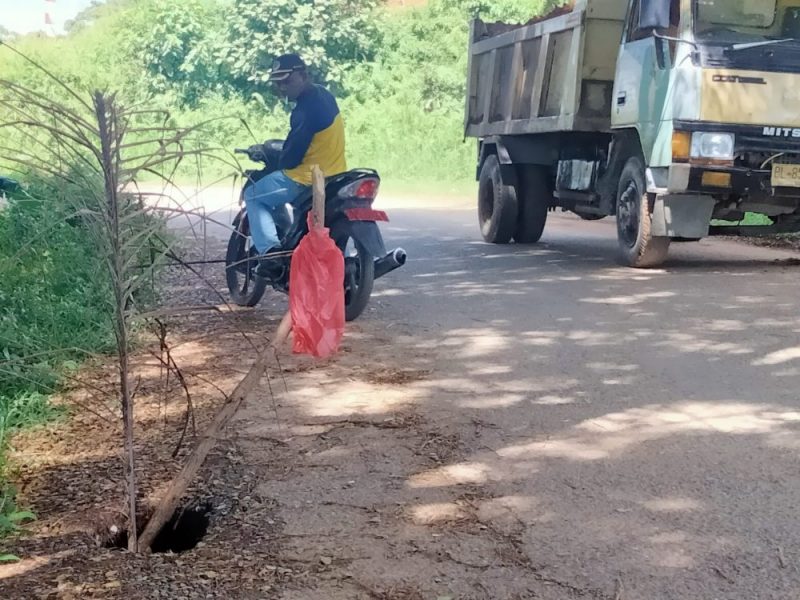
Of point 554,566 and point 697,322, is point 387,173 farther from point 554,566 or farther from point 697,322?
point 554,566

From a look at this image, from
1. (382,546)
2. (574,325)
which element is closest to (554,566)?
(382,546)

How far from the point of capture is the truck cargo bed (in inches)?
399

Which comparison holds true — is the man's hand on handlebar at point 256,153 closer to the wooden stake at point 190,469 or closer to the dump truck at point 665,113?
the dump truck at point 665,113

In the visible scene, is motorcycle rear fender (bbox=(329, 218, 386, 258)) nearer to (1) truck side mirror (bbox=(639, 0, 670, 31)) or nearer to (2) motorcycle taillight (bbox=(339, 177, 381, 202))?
(2) motorcycle taillight (bbox=(339, 177, 381, 202))

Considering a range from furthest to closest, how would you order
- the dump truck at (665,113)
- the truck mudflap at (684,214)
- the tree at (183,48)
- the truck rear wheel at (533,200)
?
the tree at (183,48)
the truck rear wheel at (533,200)
the truck mudflap at (684,214)
the dump truck at (665,113)

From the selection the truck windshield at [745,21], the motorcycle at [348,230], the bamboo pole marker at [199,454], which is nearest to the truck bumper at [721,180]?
the truck windshield at [745,21]

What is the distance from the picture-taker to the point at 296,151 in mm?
6648

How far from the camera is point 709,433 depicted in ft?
14.2

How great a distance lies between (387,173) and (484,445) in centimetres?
2071

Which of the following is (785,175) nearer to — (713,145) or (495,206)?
(713,145)

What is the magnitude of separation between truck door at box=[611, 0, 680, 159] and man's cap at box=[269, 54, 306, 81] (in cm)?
348

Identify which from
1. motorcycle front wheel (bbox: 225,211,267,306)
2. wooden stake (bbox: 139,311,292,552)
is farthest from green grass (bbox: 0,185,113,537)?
motorcycle front wheel (bbox: 225,211,267,306)

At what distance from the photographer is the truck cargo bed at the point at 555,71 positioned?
1013cm

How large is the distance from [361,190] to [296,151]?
52cm
